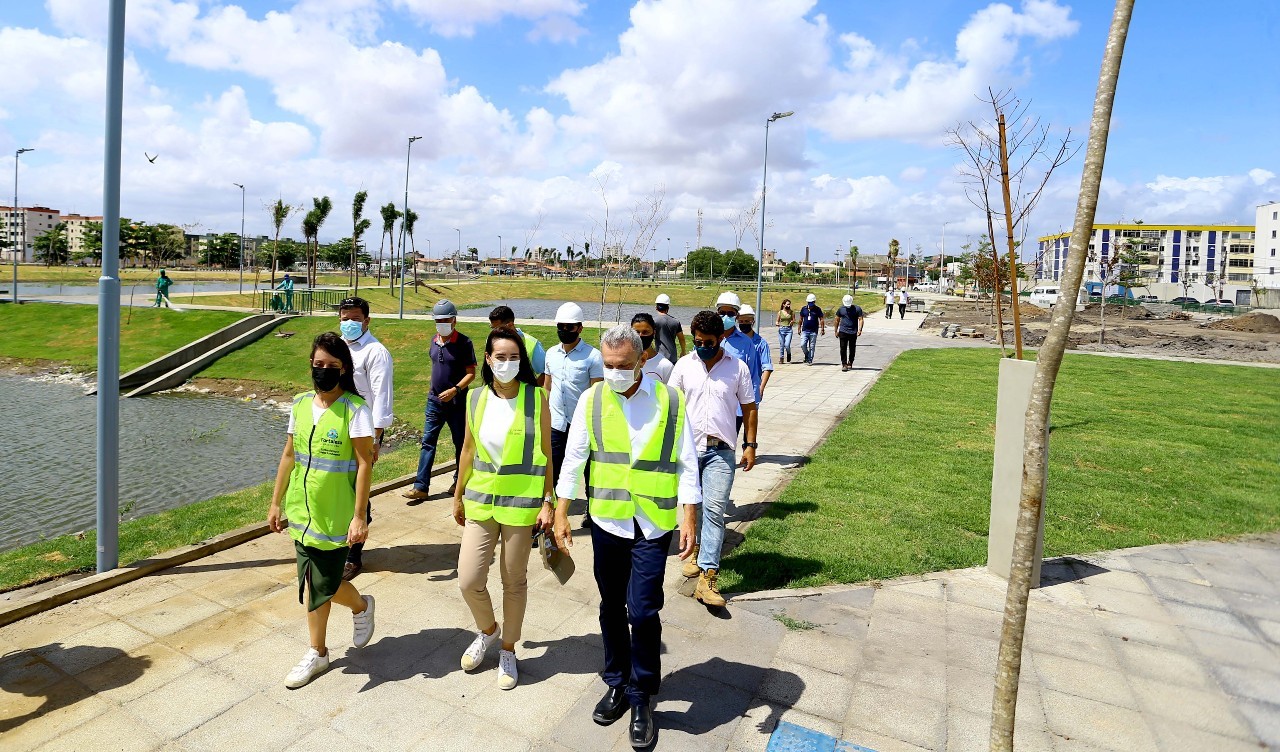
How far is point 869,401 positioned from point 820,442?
330cm

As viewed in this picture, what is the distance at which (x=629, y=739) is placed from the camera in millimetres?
3053

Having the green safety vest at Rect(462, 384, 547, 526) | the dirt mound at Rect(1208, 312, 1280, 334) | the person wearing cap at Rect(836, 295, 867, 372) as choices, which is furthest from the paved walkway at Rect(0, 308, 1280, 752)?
the dirt mound at Rect(1208, 312, 1280, 334)

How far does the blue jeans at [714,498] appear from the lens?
4.43 meters

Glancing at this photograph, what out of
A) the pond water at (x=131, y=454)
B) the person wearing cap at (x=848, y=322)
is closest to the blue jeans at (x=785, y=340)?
the person wearing cap at (x=848, y=322)

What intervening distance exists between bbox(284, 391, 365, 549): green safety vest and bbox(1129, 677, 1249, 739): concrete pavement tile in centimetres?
369

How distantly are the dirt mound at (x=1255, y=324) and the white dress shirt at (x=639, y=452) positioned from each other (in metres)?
35.3

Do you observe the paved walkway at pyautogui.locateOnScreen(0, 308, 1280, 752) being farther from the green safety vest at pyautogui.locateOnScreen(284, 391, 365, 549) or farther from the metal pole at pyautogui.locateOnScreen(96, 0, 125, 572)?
the green safety vest at pyautogui.locateOnScreen(284, 391, 365, 549)

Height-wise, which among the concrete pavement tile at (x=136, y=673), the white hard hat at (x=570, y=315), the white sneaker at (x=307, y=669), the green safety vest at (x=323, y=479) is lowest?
the concrete pavement tile at (x=136, y=673)

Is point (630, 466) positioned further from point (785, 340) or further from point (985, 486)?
point (785, 340)

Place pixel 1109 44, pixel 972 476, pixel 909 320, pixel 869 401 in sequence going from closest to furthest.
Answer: pixel 1109 44 → pixel 972 476 → pixel 869 401 → pixel 909 320

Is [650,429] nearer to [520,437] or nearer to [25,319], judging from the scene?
[520,437]

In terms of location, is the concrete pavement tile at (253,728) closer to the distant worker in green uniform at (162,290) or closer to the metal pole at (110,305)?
the metal pole at (110,305)

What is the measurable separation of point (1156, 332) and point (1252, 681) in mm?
32073

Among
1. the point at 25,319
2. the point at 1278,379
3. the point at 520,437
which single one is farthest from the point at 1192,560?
the point at 25,319
